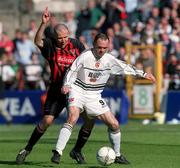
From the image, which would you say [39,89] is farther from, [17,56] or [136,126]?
[136,126]

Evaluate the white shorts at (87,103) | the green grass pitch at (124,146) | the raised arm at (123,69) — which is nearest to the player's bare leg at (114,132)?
the white shorts at (87,103)

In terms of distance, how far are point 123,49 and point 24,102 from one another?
3901 millimetres

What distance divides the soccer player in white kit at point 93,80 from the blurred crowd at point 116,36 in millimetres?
13332

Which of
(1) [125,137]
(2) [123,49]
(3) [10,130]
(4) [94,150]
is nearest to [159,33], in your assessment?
(2) [123,49]

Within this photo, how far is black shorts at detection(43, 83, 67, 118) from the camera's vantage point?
46.4 feet

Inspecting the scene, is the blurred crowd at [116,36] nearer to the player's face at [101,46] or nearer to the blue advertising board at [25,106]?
the blue advertising board at [25,106]

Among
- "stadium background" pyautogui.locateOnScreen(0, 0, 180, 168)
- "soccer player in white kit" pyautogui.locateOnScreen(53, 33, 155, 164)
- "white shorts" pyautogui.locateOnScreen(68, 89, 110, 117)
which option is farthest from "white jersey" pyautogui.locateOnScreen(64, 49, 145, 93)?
"stadium background" pyautogui.locateOnScreen(0, 0, 180, 168)

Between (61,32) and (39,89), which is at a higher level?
(61,32)

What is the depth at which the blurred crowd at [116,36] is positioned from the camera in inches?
1101

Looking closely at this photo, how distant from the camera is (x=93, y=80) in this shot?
13758 millimetres

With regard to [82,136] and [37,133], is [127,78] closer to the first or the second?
[82,136]

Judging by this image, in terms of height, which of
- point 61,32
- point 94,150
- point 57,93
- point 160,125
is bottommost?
point 160,125

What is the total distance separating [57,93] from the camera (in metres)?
14.2

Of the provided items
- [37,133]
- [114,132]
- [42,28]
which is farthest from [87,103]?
[42,28]
